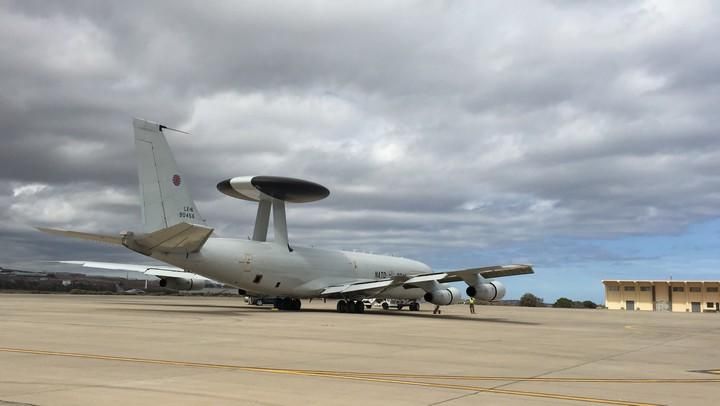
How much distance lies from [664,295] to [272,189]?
71820 millimetres

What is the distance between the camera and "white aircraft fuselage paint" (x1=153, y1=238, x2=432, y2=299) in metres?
33.1

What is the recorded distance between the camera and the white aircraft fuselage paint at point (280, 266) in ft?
108

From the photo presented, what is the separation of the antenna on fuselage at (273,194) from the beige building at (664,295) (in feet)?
217

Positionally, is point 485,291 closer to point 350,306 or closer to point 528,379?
point 350,306

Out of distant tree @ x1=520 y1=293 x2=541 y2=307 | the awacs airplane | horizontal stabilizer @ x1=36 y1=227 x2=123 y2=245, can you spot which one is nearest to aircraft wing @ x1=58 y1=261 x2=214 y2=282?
the awacs airplane

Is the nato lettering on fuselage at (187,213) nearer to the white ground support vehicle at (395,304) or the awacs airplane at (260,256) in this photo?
the awacs airplane at (260,256)

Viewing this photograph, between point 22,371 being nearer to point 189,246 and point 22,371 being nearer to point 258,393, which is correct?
point 258,393

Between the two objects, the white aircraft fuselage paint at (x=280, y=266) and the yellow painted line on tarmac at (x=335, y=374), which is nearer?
the yellow painted line on tarmac at (x=335, y=374)

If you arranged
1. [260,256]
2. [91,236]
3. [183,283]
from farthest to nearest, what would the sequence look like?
1. [183,283]
2. [260,256]
3. [91,236]

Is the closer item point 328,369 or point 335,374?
point 335,374

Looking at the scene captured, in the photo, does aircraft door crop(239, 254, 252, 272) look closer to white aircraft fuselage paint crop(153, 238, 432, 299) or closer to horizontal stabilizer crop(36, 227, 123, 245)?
white aircraft fuselage paint crop(153, 238, 432, 299)

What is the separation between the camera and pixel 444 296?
37844mm

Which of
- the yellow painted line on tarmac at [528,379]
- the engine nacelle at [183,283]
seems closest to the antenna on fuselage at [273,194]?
the engine nacelle at [183,283]

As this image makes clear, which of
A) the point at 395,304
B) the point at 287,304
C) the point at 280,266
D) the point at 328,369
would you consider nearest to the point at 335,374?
the point at 328,369
